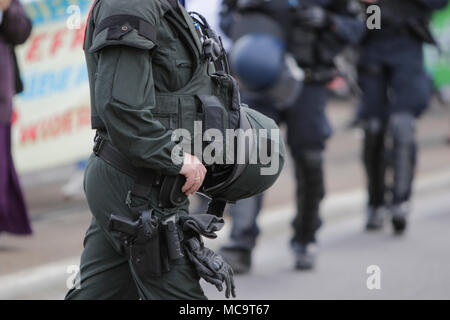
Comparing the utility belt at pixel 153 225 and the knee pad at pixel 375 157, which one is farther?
the knee pad at pixel 375 157

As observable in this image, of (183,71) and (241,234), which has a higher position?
(183,71)

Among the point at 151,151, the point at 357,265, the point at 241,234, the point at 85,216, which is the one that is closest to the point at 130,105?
the point at 151,151

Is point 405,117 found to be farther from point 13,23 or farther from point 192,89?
A: point 192,89

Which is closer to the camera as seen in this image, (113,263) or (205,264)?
(205,264)

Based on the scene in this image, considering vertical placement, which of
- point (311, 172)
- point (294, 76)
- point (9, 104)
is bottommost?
point (311, 172)

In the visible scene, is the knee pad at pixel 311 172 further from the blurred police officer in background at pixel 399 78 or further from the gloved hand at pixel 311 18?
the blurred police officer in background at pixel 399 78

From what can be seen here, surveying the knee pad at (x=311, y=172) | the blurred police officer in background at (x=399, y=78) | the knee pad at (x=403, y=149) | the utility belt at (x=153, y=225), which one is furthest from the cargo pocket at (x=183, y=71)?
the knee pad at (x=403, y=149)

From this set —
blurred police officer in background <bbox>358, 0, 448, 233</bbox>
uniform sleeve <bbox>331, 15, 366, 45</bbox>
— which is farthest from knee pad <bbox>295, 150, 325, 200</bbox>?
blurred police officer in background <bbox>358, 0, 448, 233</bbox>

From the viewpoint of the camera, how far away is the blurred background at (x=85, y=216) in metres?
5.41

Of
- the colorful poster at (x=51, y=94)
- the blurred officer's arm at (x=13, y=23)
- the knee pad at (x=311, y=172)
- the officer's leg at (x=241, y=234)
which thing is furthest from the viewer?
the colorful poster at (x=51, y=94)

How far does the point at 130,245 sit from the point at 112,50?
661 mm

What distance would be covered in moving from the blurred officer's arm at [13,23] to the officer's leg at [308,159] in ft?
Answer: 5.88

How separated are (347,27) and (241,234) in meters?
1.55

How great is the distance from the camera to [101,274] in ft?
10.2
